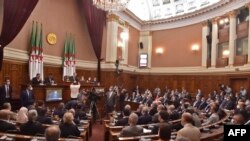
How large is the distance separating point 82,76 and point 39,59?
3850 millimetres

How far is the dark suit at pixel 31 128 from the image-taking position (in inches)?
191

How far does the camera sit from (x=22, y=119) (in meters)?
5.97

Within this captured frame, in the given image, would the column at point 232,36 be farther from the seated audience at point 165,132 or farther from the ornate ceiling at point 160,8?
the seated audience at point 165,132

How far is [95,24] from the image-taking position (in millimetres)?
15578

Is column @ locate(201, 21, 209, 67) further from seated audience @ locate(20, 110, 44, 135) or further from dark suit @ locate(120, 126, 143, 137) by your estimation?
seated audience @ locate(20, 110, 44, 135)

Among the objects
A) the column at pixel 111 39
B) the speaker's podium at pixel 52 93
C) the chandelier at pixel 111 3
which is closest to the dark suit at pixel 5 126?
the speaker's podium at pixel 52 93

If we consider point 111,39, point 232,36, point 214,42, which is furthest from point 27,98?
point 214,42

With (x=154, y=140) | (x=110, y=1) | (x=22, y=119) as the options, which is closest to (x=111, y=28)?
(x=110, y=1)

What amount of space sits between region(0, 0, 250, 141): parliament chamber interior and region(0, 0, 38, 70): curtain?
4cm

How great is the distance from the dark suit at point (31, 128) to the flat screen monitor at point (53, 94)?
18.5 ft

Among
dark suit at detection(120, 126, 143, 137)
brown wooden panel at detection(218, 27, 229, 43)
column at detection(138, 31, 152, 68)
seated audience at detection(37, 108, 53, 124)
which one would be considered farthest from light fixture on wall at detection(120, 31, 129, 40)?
dark suit at detection(120, 126, 143, 137)

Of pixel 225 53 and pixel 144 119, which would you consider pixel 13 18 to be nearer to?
pixel 144 119

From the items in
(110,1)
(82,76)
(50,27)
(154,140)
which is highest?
(110,1)

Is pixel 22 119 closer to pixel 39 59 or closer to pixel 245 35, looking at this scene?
pixel 39 59
